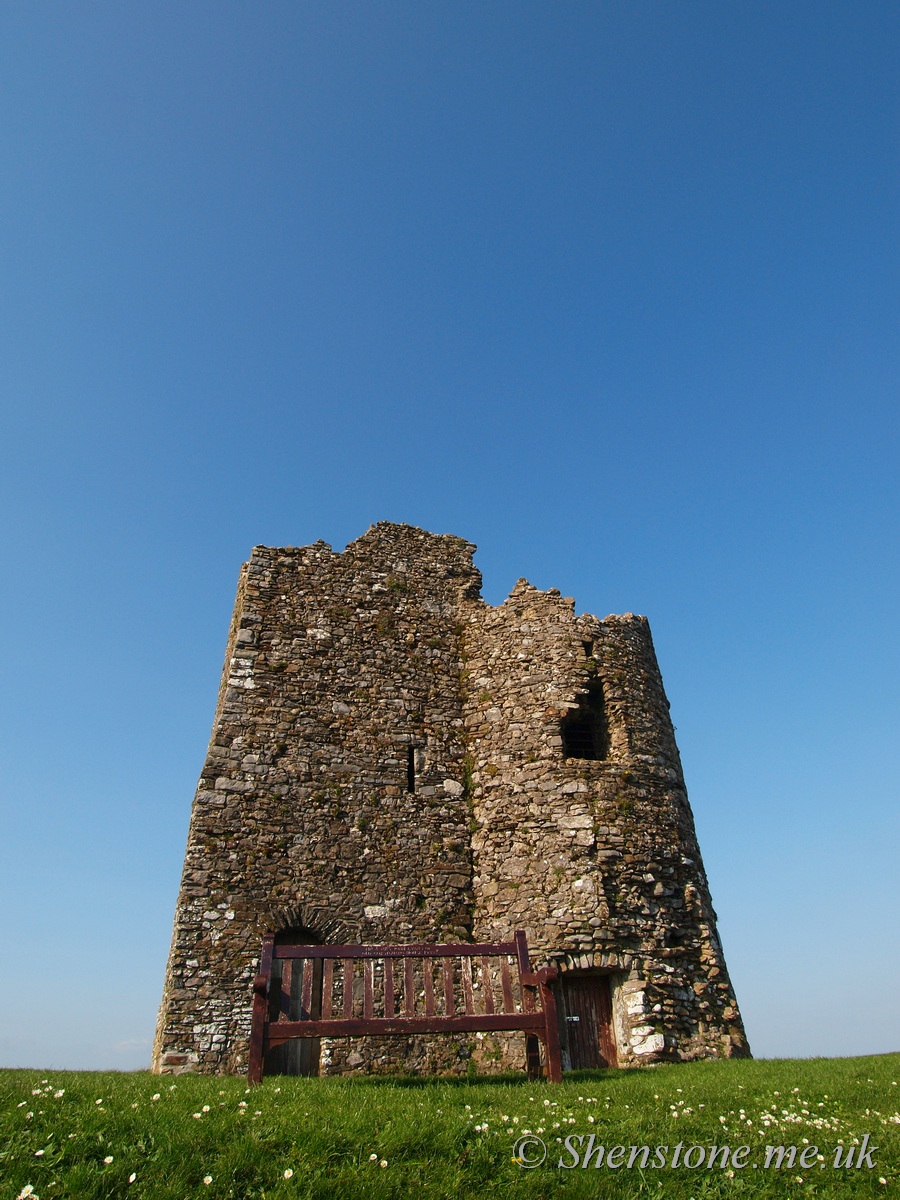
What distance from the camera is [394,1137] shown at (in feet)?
16.8

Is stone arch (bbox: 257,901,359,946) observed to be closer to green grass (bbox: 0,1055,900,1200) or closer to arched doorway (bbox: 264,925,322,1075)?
arched doorway (bbox: 264,925,322,1075)

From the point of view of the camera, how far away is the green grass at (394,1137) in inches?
177

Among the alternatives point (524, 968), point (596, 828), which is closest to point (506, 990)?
point (524, 968)

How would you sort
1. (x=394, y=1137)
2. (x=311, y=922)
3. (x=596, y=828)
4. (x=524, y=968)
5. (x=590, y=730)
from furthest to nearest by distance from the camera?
1. (x=590, y=730)
2. (x=596, y=828)
3. (x=311, y=922)
4. (x=524, y=968)
5. (x=394, y=1137)

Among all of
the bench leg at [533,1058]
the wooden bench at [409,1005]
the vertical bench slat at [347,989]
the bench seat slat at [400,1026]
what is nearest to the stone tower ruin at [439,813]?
the vertical bench slat at [347,989]

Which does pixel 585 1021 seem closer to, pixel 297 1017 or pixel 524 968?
pixel 524 968

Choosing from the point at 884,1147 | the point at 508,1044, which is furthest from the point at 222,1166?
the point at 508,1044

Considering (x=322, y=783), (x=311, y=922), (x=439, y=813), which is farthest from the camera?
(x=439, y=813)

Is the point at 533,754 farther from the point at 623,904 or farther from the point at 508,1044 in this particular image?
the point at 508,1044

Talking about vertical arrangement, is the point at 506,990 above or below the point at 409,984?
below

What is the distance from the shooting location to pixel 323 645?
564 inches

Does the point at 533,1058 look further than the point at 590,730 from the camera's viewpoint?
No

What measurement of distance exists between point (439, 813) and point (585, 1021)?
13.6ft

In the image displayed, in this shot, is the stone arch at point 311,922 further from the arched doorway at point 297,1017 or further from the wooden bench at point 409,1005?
the wooden bench at point 409,1005
